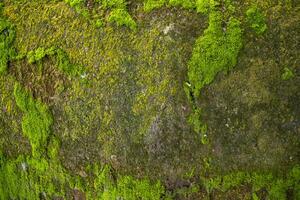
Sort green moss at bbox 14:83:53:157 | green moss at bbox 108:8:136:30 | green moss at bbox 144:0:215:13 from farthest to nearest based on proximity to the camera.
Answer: green moss at bbox 14:83:53:157 < green moss at bbox 108:8:136:30 < green moss at bbox 144:0:215:13

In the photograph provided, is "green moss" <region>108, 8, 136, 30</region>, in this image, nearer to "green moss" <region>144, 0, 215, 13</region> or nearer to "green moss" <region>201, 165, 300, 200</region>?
"green moss" <region>144, 0, 215, 13</region>

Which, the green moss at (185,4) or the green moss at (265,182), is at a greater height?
the green moss at (185,4)

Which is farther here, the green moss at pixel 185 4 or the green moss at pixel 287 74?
the green moss at pixel 185 4

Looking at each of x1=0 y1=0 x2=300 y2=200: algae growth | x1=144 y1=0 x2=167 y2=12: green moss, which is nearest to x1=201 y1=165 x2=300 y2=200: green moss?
x1=0 y1=0 x2=300 y2=200: algae growth

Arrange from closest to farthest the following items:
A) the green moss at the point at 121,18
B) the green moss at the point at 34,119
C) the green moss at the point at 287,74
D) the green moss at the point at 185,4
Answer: the green moss at the point at 287,74
the green moss at the point at 185,4
the green moss at the point at 121,18
the green moss at the point at 34,119

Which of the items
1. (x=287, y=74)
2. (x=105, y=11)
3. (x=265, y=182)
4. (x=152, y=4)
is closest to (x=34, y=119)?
(x=105, y=11)

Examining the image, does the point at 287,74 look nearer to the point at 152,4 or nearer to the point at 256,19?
the point at 256,19

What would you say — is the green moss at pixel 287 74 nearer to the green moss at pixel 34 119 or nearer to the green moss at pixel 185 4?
the green moss at pixel 185 4

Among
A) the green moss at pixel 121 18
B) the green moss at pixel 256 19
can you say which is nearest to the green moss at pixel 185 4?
the green moss at pixel 121 18
